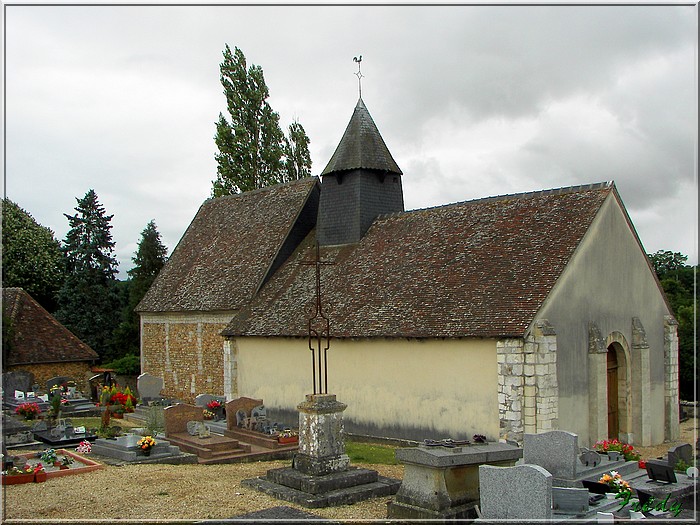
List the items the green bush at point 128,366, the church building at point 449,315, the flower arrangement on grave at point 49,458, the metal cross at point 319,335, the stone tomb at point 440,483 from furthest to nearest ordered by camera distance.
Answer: the green bush at point 128,366
the church building at point 449,315
the flower arrangement on grave at point 49,458
the metal cross at point 319,335
the stone tomb at point 440,483

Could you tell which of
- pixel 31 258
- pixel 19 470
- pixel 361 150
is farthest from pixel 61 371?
pixel 19 470

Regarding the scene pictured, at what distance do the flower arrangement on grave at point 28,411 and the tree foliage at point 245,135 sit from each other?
19200 mm

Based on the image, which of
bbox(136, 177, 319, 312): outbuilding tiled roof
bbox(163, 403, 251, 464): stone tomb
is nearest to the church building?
bbox(136, 177, 319, 312): outbuilding tiled roof

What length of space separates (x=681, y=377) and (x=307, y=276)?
17.6m

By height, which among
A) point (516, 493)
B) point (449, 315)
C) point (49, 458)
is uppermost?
point (449, 315)

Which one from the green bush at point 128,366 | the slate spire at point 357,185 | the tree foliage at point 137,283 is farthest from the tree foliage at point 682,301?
the tree foliage at point 137,283

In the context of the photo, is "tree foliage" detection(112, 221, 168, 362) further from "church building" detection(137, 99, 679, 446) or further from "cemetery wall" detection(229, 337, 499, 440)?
"cemetery wall" detection(229, 337, 499, 440)

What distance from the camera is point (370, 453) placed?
674 inches

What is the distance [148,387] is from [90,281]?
18265 millimetres

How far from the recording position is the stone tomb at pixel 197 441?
15531 millimetres

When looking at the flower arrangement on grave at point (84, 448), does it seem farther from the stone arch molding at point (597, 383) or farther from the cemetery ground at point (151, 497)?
the stone arch molding at point (597, 383)

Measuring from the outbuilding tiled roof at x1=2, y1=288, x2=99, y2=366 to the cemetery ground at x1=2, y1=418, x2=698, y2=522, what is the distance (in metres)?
15.5

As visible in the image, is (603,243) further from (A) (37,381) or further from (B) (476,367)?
(A) (37,381)

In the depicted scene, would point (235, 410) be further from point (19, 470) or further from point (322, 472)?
point (322, 472)
